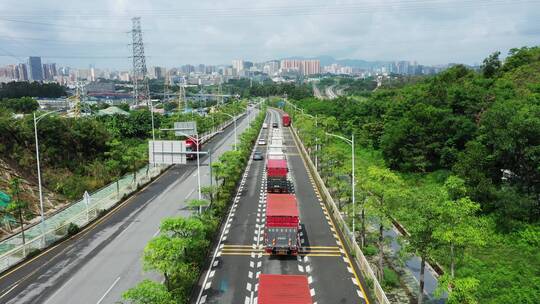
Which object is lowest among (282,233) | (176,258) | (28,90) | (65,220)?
(65,220)

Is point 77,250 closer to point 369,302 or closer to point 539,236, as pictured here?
point 369,302

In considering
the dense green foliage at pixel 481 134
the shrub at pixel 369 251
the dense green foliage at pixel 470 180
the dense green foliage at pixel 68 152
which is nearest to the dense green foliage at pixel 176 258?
the dense green foliage at pixel 470 180

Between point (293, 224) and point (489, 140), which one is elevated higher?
point (489, 140)

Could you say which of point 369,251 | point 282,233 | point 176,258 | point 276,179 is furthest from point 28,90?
point 369,251

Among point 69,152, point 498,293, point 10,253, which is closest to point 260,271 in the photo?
point 498,293

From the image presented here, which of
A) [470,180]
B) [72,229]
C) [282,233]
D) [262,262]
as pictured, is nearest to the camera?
[262,262]

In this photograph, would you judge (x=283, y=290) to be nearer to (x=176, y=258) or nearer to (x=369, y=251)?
(x=176, y=258)

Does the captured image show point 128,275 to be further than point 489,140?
No
